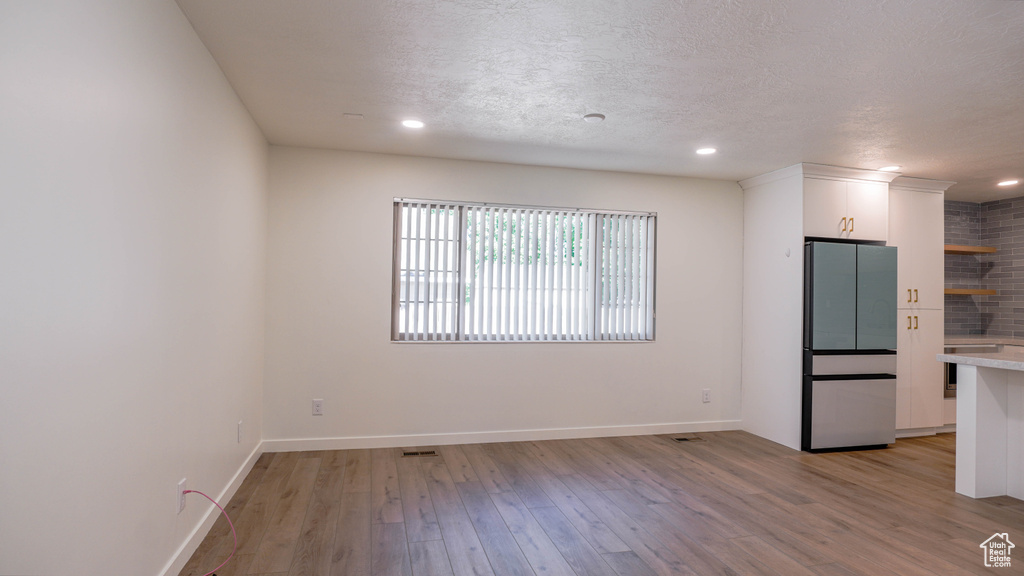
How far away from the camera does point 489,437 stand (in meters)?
4.68

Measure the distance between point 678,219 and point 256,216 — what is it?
12.2ft

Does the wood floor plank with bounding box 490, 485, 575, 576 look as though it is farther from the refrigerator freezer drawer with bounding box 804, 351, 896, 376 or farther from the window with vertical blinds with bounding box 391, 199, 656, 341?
the refrigerator freezer drawer with bounding box 804, 351, 896, 376

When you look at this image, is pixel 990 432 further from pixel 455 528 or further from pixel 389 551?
pixel 389 551

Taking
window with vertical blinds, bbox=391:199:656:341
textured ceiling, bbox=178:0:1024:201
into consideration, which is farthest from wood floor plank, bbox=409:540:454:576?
textured ceiling, bbox=178:0:1024:201

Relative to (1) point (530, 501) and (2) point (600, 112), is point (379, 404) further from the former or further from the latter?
(2) point (600, 112)

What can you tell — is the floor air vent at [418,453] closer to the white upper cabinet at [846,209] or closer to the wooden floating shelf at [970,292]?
the white upper cabinet at [846,209]

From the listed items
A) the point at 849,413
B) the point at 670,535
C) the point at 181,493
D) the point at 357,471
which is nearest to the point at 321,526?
the point at 181,493

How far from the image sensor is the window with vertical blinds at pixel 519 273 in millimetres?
4609

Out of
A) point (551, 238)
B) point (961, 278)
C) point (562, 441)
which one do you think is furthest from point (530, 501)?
point (961, 278)

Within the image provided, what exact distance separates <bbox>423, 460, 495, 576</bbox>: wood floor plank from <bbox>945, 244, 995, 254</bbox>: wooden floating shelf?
18.6ft

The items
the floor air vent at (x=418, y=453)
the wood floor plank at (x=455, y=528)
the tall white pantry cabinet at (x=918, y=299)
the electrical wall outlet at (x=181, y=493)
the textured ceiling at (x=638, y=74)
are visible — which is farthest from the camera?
the tall white pantry cabinet at (x=918, y=299)

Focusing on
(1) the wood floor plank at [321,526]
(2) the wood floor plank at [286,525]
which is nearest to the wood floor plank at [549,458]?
(1) the wood floor plank at [321,526]

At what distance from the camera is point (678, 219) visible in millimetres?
5230

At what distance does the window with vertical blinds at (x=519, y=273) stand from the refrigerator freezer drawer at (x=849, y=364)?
1.36 meters
